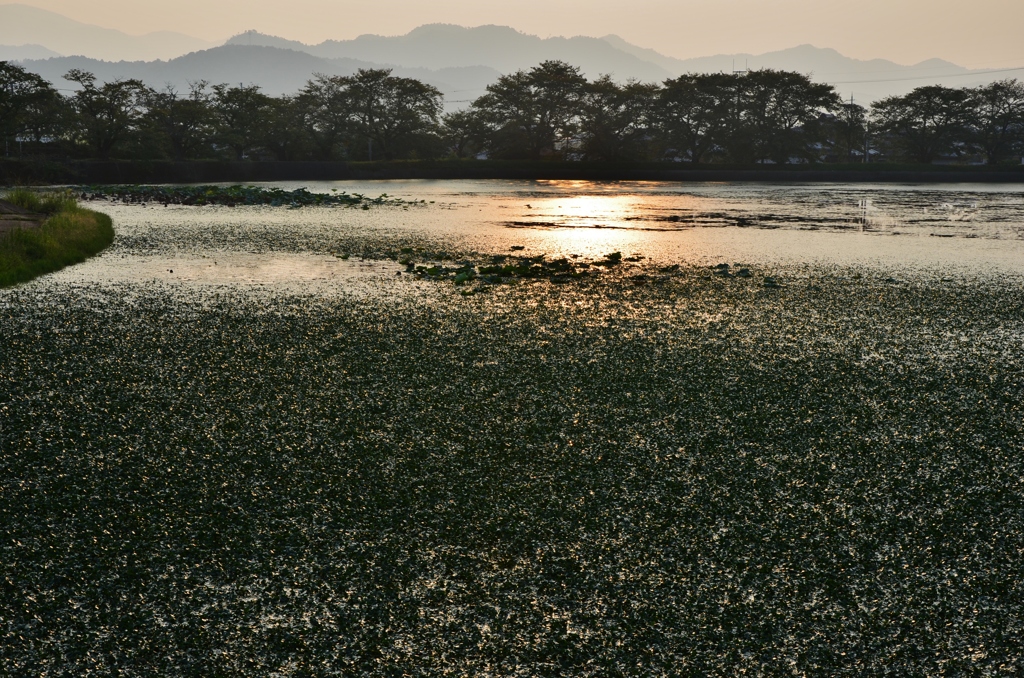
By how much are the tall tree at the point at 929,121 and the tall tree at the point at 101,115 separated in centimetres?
6088

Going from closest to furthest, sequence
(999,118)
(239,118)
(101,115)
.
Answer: (101,115) → (239,118) → (999,118)

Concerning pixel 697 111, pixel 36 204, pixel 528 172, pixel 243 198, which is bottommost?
pixel 36 204

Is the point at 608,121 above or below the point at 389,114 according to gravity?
below

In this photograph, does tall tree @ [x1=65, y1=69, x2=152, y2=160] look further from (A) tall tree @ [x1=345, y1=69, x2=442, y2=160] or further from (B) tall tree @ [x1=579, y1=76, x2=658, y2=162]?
(B) tall tree @ [x1=579, y1=76, x2=658, y2=162]

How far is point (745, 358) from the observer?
725 cm

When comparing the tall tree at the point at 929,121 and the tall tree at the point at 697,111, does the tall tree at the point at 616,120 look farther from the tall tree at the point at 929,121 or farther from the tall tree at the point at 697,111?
the tall tree at the point at 929,121

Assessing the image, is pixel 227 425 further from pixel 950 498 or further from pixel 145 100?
pixel 145 100

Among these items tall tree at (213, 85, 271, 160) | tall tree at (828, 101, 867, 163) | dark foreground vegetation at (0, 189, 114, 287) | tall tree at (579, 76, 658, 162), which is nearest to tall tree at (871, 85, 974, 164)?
tall tree at (828, 101, 867, 163)

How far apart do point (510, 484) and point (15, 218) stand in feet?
54.7

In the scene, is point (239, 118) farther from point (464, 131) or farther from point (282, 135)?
point (464, 131)

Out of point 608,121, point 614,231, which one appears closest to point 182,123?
point 608,121

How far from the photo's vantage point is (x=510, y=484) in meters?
4.51

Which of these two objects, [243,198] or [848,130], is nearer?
[243,198]

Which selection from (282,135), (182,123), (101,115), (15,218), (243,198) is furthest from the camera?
(282,135)
